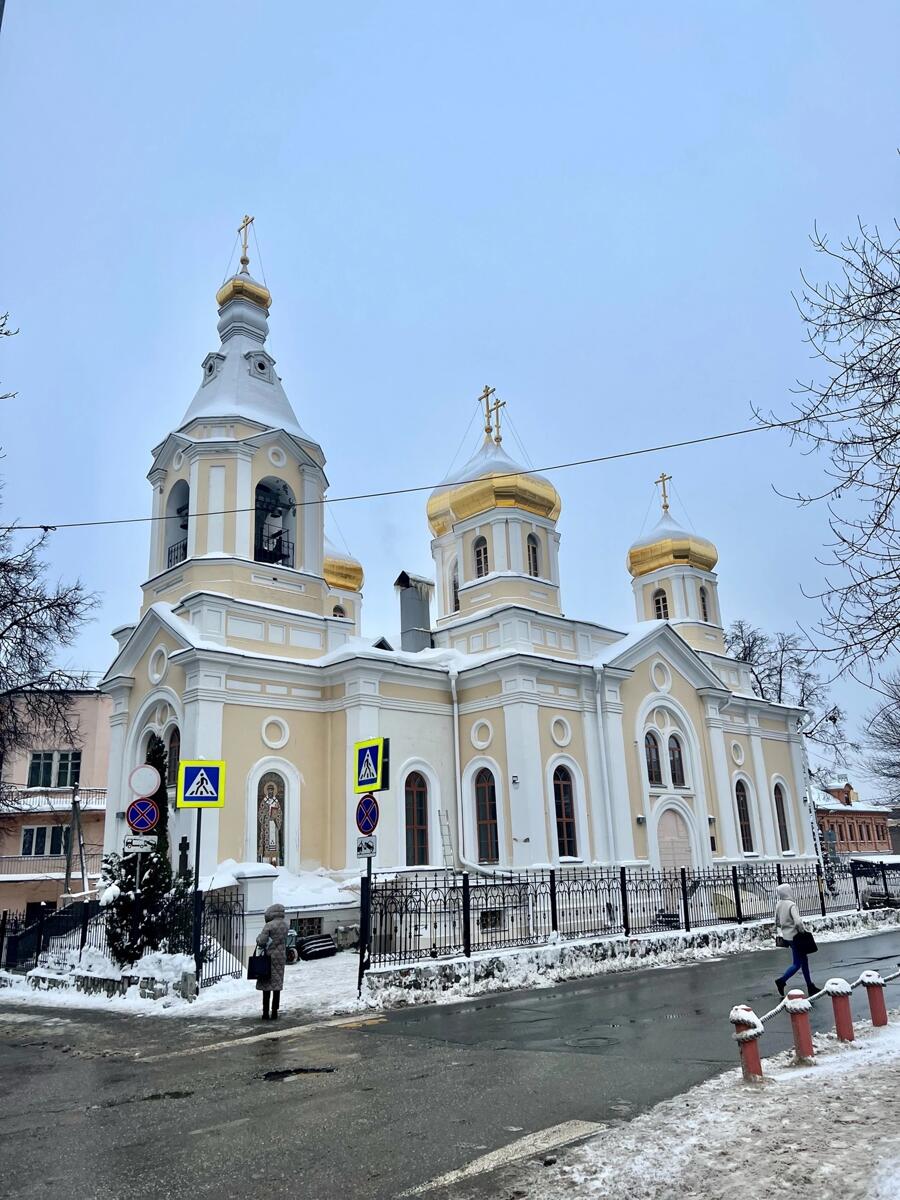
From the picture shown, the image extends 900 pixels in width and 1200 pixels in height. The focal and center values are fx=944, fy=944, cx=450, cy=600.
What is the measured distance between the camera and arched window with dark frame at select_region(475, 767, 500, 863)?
22.7m

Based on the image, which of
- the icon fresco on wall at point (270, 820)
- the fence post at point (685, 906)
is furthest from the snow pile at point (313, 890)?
the fence post at point (685, 906)

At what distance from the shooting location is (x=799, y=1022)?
6855 mm

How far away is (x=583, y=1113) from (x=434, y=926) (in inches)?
302

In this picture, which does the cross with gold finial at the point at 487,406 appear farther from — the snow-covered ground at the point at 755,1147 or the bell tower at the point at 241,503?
the snow-covered ground at the point at 755,1147

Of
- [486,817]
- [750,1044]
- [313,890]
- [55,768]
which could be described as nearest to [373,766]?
[750,1044]

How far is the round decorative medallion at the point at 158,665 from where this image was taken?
69.9 ft

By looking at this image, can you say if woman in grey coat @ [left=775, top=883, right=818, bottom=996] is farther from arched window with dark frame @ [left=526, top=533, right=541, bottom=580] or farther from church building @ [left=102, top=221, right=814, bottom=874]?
arched window with dark frame @ [left=526, top=533, right=541, bottom=580]

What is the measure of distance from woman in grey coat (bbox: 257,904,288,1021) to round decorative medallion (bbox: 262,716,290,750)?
388 inches

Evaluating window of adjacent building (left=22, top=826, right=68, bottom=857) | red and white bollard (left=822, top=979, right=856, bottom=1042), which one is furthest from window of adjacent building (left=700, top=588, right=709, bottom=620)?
red and white bollard (left=822, top=979, right=856, bottom=1042)

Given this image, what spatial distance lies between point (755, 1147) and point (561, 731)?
61.3 feet

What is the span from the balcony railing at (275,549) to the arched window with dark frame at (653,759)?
1075cm

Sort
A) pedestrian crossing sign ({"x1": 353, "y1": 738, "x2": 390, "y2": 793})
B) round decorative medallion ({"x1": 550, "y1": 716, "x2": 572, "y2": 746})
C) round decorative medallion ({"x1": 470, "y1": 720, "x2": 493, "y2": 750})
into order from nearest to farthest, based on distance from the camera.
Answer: pedestrian crossing sign ({"x1": 353, "y1": 738, "x2": 390, "y2": 793}) → round decorative medallion ({"x1": 470, "y1": 720, "x2": 493, "y2": 750}) → round decorative medallion ({"x1": 550, "y1": 716, "x2": 572, "y2": 746})

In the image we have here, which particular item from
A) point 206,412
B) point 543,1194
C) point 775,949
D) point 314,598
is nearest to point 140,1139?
point 543,1194

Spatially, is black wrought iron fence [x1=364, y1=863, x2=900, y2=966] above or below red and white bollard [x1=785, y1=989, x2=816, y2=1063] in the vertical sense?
above
